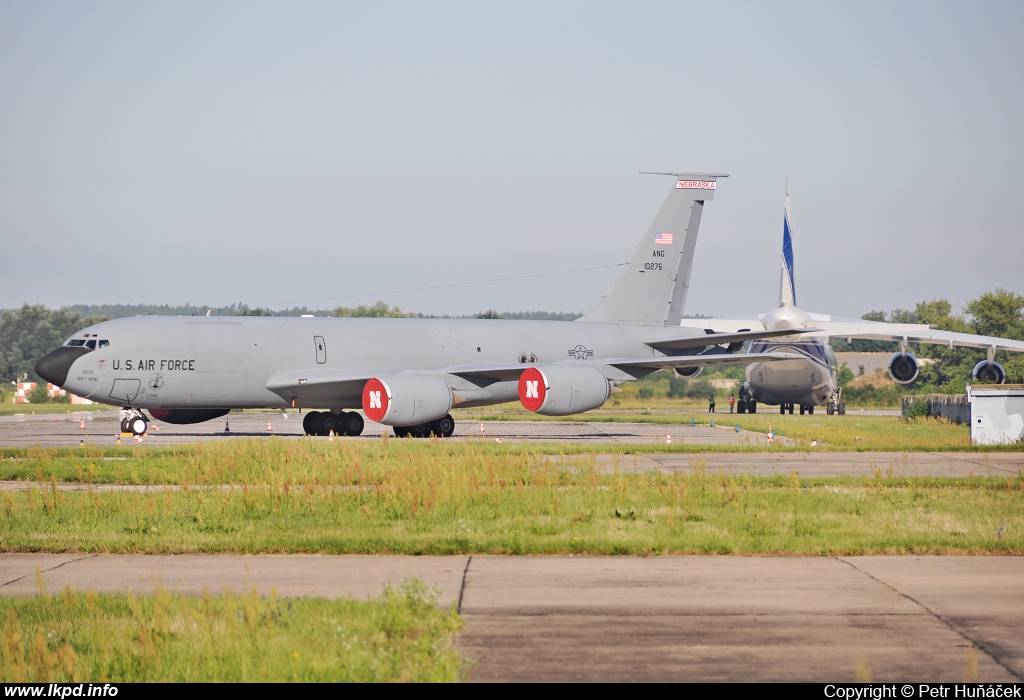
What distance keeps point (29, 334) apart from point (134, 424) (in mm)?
59455

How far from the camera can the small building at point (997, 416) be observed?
1076 inches

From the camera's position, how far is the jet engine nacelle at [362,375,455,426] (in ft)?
97.8

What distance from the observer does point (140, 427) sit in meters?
30.5

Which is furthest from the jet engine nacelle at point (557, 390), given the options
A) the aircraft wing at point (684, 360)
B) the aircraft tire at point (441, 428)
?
the aircraft tire at point (441, 428)

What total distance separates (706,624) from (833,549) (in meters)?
4.33

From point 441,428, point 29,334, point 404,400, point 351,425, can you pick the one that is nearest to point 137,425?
point 351,425

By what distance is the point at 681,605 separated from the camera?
29.6 feet

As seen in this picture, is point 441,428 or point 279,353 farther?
point 441,428

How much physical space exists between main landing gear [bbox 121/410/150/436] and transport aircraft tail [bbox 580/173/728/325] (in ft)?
53.9

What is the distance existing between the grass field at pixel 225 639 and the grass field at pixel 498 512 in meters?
3.37

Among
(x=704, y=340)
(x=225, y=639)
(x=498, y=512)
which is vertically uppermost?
(x=704, y=340)

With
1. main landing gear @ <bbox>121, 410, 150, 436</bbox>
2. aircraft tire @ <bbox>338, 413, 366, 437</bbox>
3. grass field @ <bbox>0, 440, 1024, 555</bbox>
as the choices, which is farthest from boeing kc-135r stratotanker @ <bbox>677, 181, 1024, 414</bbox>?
grass field @ <bbox>0, 440, 1024, 555</bbox>

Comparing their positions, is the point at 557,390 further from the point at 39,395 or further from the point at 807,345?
the point at 39,395

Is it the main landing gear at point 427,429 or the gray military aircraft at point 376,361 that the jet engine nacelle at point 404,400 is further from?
the main landing gear at point 427,429
